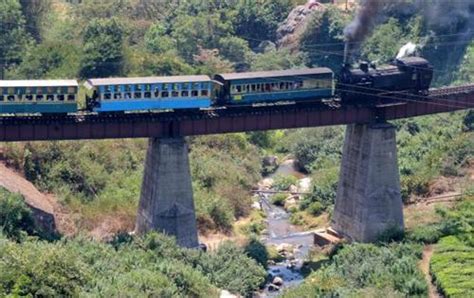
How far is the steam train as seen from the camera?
57125mm

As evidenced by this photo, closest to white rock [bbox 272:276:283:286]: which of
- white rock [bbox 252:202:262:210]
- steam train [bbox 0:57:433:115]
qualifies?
steam train [bbox 0:57:433:115]

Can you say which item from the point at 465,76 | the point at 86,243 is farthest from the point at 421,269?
the point at 465,76

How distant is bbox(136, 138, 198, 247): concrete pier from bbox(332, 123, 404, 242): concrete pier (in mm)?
10966

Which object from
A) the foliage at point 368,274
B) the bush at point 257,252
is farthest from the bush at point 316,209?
the foliage at point 368,274

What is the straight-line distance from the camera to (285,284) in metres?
60.2

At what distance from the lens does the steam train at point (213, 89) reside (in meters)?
57.1

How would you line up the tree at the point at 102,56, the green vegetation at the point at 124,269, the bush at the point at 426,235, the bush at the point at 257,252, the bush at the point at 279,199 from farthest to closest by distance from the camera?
the tree at the point at 102,56 → the bush at the point at 279,199 → the bush at the point at 426,235 → the bush at the point at 257,252 → the green vegetation at the point at 124,269

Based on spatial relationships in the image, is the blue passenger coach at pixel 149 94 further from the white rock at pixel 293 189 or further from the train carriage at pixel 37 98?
the white rock at pixel 293 189

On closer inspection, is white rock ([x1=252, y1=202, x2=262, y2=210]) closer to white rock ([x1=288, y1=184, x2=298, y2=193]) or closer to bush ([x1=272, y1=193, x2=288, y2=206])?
bush ([x1=272, y1=193, x2=288, y2=206])

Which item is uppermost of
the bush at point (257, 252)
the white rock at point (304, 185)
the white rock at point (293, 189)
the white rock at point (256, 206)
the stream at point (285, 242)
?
the bush at point (257, 252)

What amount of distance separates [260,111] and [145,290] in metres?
15.3

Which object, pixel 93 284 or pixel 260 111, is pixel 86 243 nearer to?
pixel 93 284

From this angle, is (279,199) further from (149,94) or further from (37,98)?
(37,98)

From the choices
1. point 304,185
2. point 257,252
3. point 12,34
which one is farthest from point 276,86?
point 12,34
